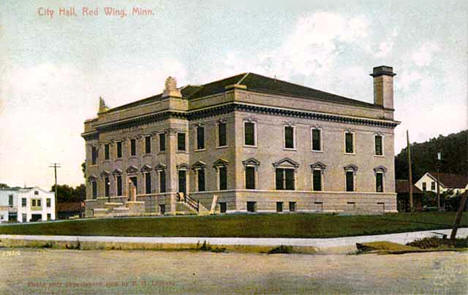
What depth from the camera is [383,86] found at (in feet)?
176

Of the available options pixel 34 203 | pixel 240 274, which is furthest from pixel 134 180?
pixel 34 203

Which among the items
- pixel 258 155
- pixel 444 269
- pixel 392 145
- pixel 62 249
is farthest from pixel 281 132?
pixel 444 269

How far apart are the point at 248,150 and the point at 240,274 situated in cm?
3153

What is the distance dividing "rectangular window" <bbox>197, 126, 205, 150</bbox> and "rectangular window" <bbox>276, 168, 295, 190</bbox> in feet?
18.1

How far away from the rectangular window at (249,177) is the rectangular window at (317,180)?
554cm

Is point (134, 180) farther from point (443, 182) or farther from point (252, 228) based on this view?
point (443, 182)

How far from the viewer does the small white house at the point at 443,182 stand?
208 ft

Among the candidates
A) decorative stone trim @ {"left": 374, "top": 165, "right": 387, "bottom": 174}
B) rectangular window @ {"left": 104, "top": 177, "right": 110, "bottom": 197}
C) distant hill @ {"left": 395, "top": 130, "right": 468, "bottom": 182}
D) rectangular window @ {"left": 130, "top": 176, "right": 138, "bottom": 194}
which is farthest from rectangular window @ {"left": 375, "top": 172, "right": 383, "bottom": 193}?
rectangular window @ {"left": 104, "top": 177, "right": 110, "bottom": 197}

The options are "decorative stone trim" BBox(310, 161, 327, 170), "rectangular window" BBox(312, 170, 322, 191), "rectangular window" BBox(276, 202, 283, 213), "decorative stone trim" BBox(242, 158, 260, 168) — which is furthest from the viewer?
"rectangular window" BBox(312, 170, 322, 191)

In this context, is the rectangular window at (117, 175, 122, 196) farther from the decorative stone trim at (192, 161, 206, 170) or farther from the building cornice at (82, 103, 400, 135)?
the decorative stone trim at (192, 161, 206, 170)

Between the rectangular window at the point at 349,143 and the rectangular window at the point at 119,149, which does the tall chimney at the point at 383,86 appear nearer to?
the rectangular window at the point at 349,143

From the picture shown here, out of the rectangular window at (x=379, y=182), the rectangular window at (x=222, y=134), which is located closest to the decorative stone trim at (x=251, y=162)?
the rectangular window at (x=222, y=134)

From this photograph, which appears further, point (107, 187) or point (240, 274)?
point (107, 187)

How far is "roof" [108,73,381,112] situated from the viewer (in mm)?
46719
